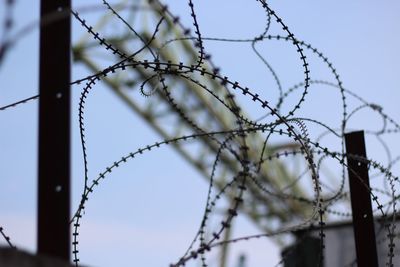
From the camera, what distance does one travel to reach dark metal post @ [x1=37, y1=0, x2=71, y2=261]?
199 centimetres

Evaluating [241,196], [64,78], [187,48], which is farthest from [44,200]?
[187,48]

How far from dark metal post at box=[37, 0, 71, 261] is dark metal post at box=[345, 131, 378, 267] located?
1.81 meters

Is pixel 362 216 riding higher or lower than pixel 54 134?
higher

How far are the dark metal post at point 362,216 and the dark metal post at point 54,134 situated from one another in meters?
1.81

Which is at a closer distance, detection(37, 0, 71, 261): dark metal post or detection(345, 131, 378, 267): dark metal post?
detection(37, 0, 71, 261): dark metal post

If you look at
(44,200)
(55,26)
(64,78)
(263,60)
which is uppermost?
(263,60)

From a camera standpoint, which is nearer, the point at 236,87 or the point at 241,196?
the point at 236,87

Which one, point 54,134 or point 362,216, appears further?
point 362,216

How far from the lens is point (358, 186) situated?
3.61m

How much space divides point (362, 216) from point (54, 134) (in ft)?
6.60

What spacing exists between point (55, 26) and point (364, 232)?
2.05m

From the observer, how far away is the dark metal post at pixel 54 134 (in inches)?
78.4

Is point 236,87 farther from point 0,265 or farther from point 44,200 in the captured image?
point 0,265

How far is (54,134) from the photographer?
6.81 feet
